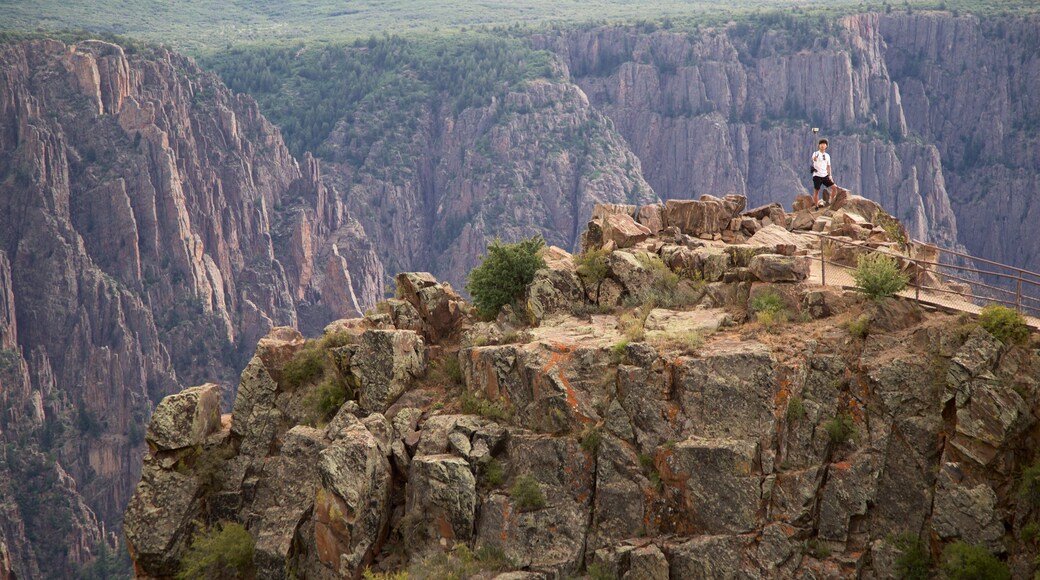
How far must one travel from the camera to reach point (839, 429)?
43.4 metres

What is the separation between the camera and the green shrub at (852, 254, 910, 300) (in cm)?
4606

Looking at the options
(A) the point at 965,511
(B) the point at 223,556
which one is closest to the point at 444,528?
(B) the point at 223,556

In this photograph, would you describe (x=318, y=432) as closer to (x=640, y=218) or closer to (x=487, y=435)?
(x=487, y=435)

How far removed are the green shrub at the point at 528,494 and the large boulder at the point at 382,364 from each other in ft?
23.5

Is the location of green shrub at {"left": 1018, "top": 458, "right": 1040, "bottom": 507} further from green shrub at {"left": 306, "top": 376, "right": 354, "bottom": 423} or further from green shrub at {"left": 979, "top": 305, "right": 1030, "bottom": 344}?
green shrub at {"left": 306, "top": 376, "right": 354, "bottom": 423}

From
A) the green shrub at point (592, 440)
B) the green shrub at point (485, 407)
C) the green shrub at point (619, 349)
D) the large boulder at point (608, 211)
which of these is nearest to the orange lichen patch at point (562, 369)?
the green shrub at point (592, 440)

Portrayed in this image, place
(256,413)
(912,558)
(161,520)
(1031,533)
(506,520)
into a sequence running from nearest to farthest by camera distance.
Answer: (1031,533) → (912,558) → (506,520) → (161,520) → (256,413)

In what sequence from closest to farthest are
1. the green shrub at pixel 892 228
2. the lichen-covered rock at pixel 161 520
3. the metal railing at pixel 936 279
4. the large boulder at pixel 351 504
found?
the metal railing at pixel 936 279
the large boulder at pixel 351 504
the lichen-covered rock at pixel 161 520
the green shrub at pixel 892 228

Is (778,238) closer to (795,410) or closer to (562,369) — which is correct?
(795,410)

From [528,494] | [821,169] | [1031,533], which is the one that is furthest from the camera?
[821,169]

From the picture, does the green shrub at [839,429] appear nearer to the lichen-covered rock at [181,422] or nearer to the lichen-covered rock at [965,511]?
the lichen-covered rock at [965,511]

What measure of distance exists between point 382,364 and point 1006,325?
2183cm

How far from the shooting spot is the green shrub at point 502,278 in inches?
2115

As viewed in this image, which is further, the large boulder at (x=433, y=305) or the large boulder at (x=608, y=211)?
the large boulder at (x=608, y=211)
